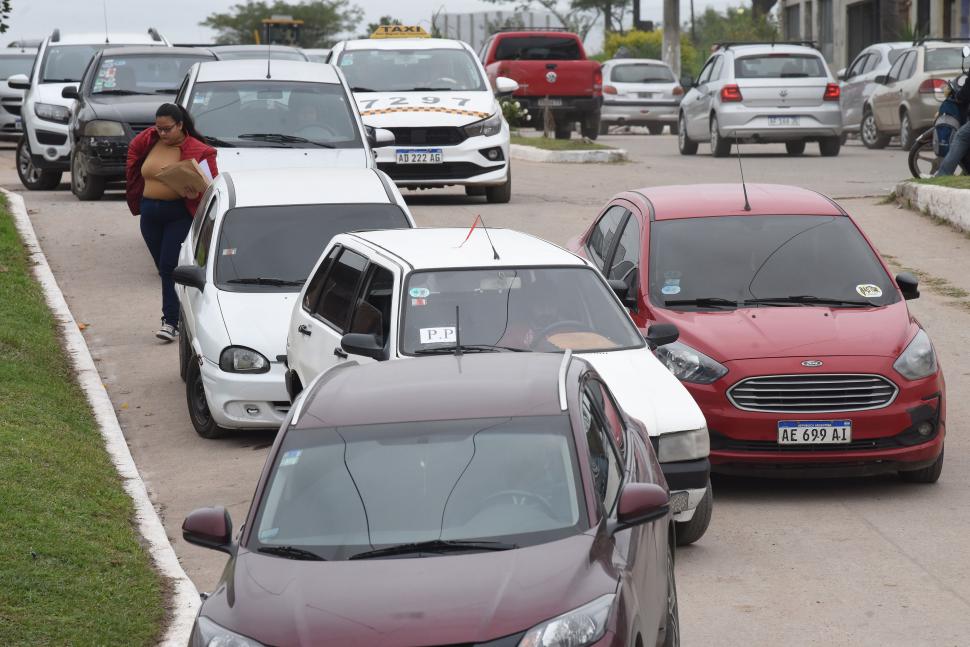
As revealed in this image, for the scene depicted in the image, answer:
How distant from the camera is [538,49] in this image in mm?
31734

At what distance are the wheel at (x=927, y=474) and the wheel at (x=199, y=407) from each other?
428 centimetres

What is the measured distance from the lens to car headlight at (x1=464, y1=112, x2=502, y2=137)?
19375 millimetres

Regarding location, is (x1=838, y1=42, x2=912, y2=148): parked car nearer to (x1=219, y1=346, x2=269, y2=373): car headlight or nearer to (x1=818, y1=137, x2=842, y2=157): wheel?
(x1=818, y1=137, x2=842, y2=157): wheel

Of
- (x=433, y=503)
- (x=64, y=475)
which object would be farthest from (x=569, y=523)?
(x=64, y=475)

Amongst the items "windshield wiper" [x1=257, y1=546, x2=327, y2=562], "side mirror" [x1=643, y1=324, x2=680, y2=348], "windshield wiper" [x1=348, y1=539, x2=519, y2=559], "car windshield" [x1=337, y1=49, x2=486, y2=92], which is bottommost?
"side mirror" [x1=643, y1=324, x2=680, y2=348]

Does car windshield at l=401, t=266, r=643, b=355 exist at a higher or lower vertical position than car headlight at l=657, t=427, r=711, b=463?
higher

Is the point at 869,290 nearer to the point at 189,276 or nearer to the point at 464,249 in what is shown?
the point at 464,249

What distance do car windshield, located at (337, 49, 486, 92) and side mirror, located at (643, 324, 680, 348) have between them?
11662 mm

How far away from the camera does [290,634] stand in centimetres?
468

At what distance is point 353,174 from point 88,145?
7.95 meters

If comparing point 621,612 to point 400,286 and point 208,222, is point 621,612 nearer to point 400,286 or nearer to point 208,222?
point 400,286

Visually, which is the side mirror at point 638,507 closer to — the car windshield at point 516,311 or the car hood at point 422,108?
the car windshield at point 516,311

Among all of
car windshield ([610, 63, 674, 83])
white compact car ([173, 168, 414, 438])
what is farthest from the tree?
white compact car ([173, 168, 414, 438])

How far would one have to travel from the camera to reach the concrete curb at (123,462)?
22.8ft
